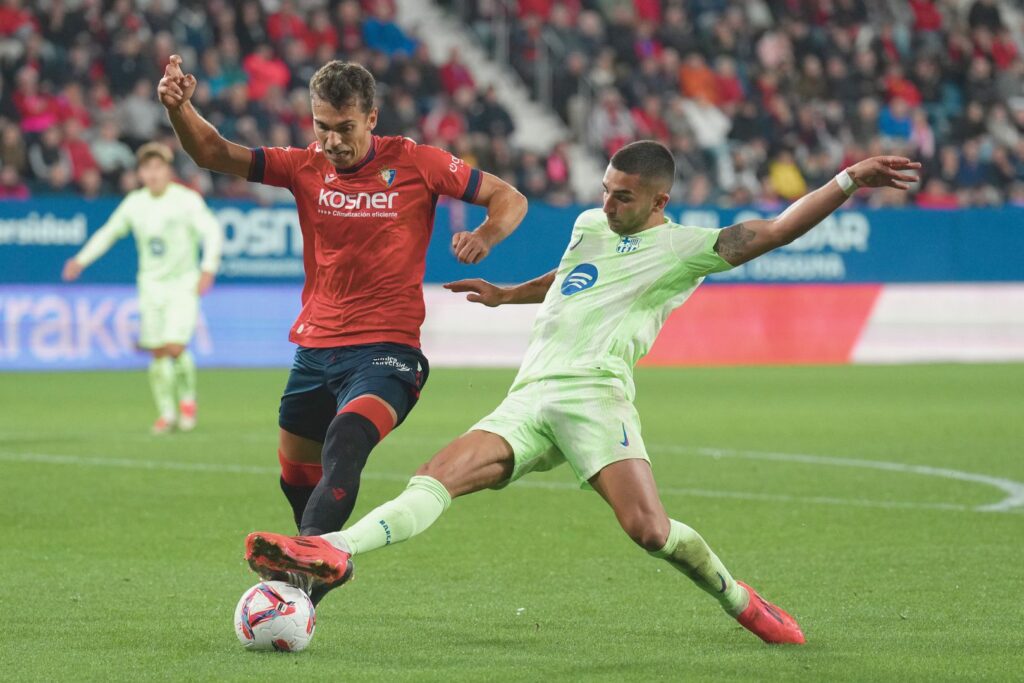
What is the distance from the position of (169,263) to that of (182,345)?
77cm

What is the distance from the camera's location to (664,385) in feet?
62.1

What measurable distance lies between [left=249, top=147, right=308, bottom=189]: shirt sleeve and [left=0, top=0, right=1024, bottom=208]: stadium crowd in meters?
13.9

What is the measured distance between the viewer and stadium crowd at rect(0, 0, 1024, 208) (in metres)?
21.6

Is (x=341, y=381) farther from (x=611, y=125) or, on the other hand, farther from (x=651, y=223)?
(x=611, y=125)

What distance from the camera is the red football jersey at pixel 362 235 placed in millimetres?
6625

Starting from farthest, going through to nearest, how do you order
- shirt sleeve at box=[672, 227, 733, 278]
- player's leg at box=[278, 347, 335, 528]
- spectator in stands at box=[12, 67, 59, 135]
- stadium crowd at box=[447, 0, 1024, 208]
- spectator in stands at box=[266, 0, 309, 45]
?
stadium crowd at box=[447, 0, 1024, 208], spectator in stands at box=[266, 0, 309, 45], spectator in stands at box=[12, 67, 59, 135], player's leg at box=[278, 347, 335, 528], shirt sleeve at box=[672, 227, 733, 278]

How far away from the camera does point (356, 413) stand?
244 inches

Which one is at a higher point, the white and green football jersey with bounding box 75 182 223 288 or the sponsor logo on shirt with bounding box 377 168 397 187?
the sponsor logo on shirt with bounding box 377 168 397 187

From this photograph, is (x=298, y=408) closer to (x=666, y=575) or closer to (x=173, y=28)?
(x=666, y=575)

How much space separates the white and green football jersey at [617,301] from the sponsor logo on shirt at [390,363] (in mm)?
454

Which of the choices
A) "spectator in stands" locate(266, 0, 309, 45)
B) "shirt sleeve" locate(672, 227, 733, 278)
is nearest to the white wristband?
"shirt sleeve" locate(672, 227, 733, 278)

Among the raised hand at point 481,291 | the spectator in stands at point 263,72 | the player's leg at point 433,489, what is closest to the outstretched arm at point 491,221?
the raised hand at point 481,291

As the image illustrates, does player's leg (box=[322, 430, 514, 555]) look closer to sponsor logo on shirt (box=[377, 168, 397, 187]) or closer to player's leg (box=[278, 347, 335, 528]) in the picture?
player's leg (box=[278, 347, 335, 528])

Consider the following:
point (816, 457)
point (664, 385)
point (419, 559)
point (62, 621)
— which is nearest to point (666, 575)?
point (419, 559)
